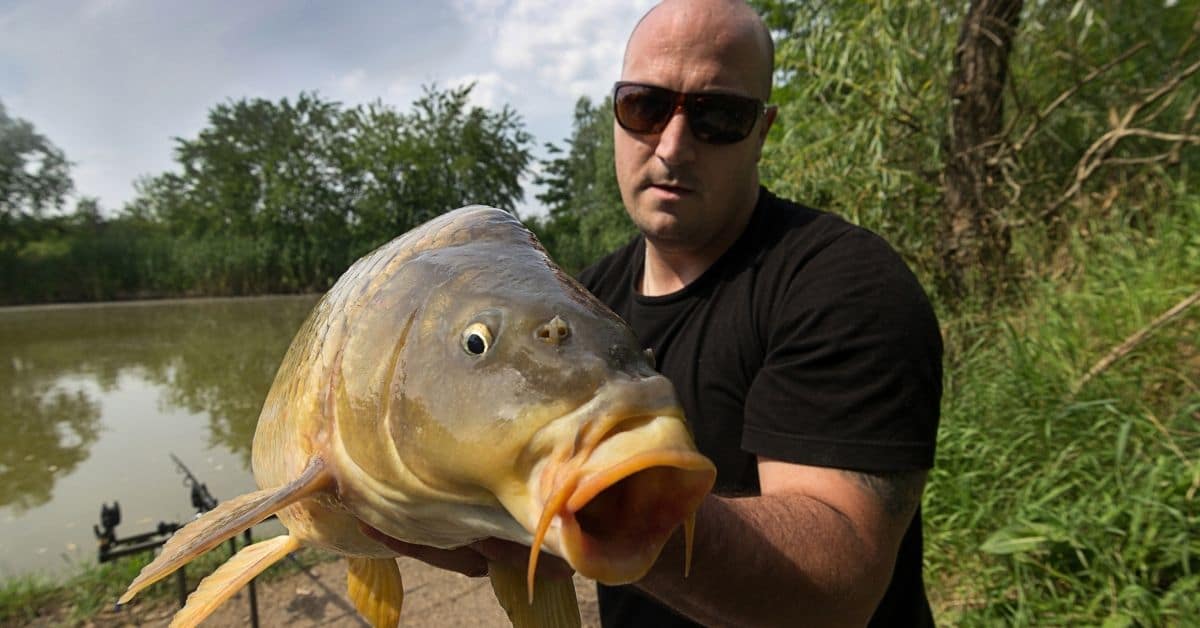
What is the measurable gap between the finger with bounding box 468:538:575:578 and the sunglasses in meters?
1.09

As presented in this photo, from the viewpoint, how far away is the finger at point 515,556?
745mm

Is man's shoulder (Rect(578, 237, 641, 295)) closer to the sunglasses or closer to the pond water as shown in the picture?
the sunglasses

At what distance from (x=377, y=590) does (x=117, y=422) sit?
7832 mm

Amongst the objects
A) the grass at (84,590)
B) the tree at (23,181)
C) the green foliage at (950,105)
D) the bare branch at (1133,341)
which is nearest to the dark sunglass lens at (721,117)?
the bare branch at (1133,341)

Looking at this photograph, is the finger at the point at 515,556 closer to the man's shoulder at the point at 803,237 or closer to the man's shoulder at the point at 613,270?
the man's shoulder at the point at 803,237

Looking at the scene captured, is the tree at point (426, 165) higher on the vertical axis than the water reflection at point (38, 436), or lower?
higher

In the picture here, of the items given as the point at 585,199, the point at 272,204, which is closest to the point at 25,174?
the point at 272,204

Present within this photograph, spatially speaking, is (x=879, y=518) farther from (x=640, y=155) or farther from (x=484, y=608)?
(x=484, y=608)

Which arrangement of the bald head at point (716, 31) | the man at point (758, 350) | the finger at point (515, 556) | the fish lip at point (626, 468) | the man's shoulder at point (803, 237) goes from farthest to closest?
the bald head at point (716, 31), the man's shoulder at point (803, 237), the man at point (758, 350), the finger at point (515, 556), the fish lip at point (626, 468)

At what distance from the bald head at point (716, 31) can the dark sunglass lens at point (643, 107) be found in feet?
0.34

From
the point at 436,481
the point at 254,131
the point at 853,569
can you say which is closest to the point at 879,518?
the point at 853,569

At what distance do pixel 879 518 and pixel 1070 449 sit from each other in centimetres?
155

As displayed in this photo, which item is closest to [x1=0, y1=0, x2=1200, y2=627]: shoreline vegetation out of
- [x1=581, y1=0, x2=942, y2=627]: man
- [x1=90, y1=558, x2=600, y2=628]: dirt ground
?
[x1=90, y1=558, x2=600, y2=628]: dirt ground

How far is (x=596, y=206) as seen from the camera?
25.9 meters
